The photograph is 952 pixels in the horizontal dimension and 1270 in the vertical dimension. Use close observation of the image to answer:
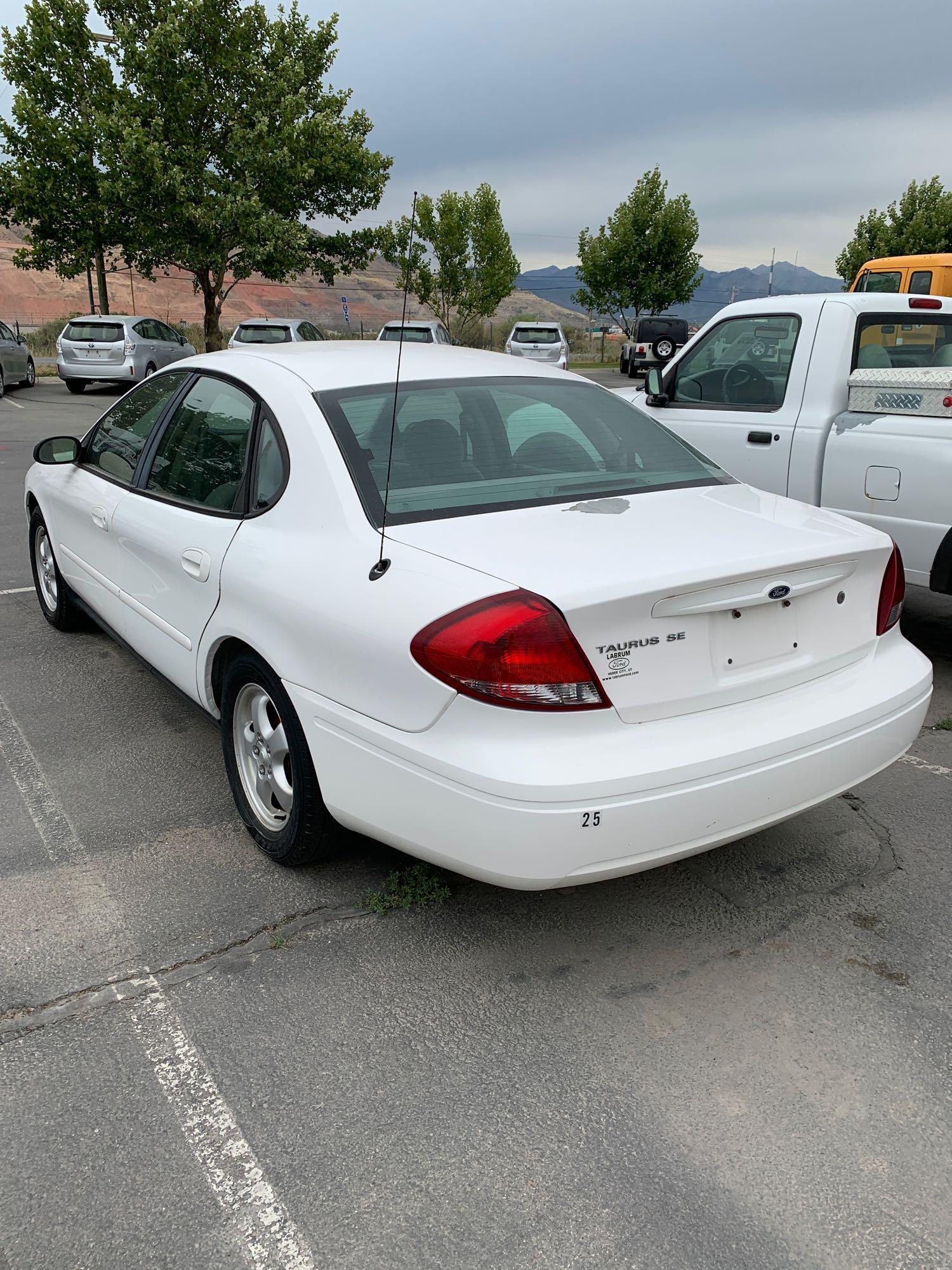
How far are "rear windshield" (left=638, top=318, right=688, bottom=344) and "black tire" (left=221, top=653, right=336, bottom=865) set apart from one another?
36.1 metres

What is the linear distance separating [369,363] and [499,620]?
1.58 meters

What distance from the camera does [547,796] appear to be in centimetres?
237

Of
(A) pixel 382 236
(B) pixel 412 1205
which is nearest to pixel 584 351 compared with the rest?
(A) pixel 382 236

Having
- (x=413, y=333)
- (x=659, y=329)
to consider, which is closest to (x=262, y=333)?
(x=413, y=333)

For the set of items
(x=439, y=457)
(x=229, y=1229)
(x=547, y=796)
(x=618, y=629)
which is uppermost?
(x=439, y=457)

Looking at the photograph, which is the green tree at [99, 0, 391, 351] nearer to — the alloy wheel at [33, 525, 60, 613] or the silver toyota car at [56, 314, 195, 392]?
the silver toyota car at [56, 314, 195, 392]

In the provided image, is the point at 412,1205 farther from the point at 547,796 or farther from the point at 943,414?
the point at 943,414

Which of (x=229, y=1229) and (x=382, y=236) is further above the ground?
(x=382, y=236)

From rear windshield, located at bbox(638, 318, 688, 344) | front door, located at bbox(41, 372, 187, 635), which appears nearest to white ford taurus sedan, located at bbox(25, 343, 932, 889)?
front door, located at bbox(41, 372, 187, 635)

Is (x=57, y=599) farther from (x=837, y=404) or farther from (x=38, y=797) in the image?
(x=837, y=404)

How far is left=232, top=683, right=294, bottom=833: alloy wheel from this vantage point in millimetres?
3221

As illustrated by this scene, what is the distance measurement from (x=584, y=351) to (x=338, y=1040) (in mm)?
54568

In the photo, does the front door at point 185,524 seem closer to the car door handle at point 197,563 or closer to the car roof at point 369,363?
the car door handle at point 197,563

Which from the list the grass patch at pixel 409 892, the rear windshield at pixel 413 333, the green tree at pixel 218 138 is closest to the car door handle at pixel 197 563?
the grass patch at pixel 409 892
